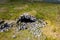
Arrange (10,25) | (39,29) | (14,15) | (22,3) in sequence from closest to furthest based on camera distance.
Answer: (39,29) → (10,25) → (14,15) → (22,3)

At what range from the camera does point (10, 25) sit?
28.7 meters

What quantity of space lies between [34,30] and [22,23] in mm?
2739

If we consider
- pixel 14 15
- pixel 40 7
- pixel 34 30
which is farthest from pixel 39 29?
pixel 40 7

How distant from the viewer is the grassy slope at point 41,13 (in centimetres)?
2608

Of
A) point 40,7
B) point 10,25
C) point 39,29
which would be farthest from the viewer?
point 40,7

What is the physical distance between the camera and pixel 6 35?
25.9 metres

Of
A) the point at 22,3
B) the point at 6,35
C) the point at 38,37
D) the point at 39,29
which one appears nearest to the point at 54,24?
the point at 39,29

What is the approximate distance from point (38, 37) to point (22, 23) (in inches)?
173

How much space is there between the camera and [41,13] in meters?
34.8

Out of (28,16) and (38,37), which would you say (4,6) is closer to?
(28,16)

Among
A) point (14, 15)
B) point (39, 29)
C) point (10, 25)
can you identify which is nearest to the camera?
point (39, 29)

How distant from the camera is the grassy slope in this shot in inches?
1027

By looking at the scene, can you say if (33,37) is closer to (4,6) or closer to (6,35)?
(6,35)

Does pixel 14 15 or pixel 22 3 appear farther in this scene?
pixel 22 3
